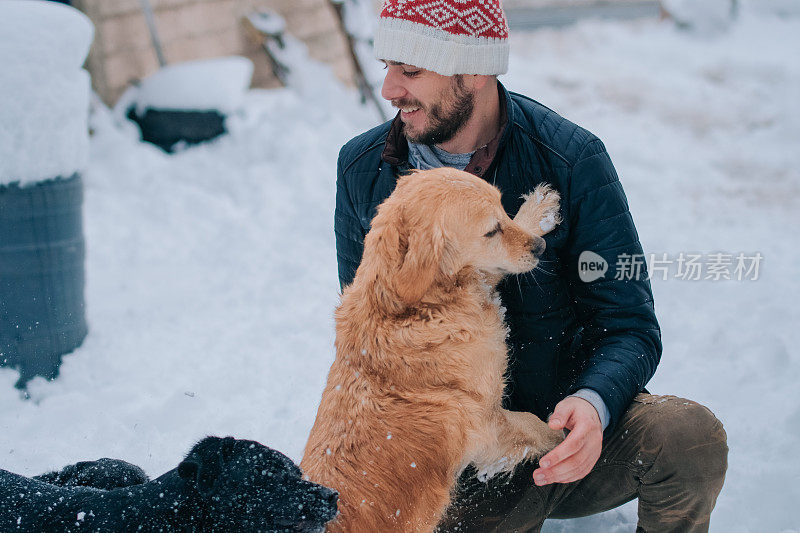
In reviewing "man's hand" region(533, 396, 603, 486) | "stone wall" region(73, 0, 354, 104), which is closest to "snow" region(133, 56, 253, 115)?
"stone wall" region(73, 0, 354, 104)

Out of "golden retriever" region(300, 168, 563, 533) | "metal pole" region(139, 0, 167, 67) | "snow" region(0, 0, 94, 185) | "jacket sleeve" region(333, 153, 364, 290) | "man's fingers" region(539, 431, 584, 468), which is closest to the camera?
"man's fingers" region(539, 431, 584, 468)

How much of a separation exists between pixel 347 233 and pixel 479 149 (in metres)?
0.74

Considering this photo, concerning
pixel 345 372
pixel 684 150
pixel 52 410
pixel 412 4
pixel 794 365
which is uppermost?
pixel 412 4

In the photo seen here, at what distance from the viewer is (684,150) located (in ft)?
28.3

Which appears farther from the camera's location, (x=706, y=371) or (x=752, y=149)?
(x=752, y=149)

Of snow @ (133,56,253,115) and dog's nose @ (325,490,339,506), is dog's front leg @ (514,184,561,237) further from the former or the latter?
snow @ (133,56,253,115)

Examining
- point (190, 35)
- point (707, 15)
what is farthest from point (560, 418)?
point (707, 15)

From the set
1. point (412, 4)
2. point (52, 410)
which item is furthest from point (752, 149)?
point (52, 410)

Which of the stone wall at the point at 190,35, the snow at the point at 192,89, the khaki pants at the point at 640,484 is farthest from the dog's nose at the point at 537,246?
the stone wall at the point at 190,35

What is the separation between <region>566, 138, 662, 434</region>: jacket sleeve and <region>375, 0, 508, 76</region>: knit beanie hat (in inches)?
20.9

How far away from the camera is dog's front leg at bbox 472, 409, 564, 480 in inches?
101

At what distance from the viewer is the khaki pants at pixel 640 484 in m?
2.41

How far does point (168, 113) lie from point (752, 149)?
671 cm

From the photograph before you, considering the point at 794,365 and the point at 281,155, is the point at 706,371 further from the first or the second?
the point at 281,155
